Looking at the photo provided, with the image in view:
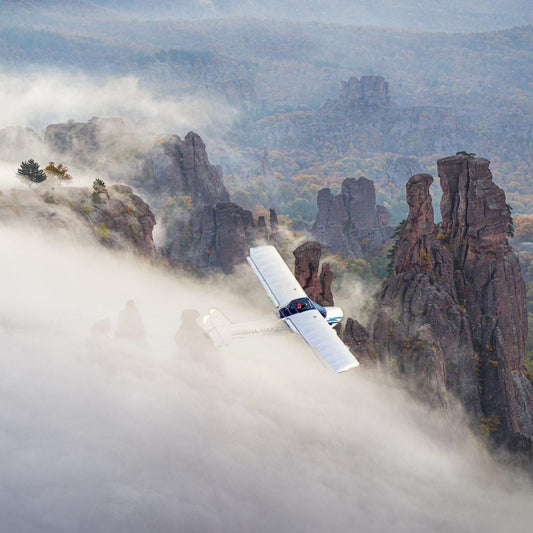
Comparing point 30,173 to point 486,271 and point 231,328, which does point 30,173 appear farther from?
point 486,271

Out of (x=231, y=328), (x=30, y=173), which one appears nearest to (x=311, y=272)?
(x=231, y=328)

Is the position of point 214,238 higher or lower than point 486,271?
lower

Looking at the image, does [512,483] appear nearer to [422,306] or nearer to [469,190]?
[422,306]

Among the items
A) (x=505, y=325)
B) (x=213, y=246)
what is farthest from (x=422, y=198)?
(x=213, y=246)

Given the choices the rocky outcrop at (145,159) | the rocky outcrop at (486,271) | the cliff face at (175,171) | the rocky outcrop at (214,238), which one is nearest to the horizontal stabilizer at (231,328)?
the rocky outcrop at (486,271)

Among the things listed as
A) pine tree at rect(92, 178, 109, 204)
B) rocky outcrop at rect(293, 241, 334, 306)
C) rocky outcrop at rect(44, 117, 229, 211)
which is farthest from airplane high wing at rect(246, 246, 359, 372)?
rocky outcrop at rect(44, 117, 229, 211)

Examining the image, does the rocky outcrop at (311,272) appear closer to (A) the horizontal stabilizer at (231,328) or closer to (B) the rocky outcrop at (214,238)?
(A) the horizontal stabilizer at (231,328)
